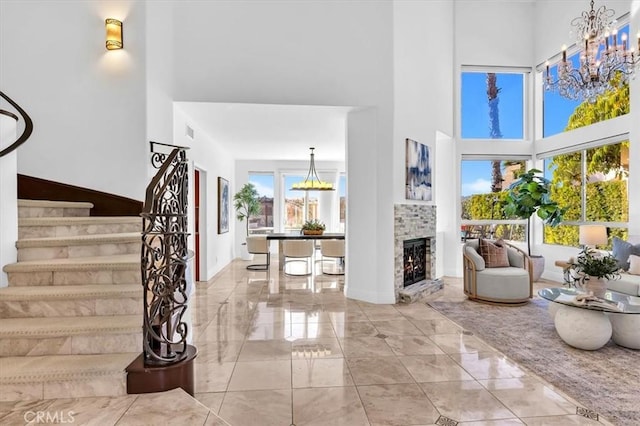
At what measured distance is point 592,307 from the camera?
322 centimetres

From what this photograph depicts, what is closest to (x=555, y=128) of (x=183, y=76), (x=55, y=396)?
(x=183, y=76)

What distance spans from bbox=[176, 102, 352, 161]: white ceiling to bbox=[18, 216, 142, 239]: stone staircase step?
6.86ft

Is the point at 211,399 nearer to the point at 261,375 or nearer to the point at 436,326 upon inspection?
the point at 261,375

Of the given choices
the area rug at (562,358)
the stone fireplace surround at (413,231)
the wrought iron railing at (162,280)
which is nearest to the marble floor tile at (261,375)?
the wrought iron railing at (162,280)

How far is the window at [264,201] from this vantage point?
10.0 m

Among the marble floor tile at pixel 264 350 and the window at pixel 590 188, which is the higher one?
the window at pixel 590 188

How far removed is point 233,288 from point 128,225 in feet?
9.00

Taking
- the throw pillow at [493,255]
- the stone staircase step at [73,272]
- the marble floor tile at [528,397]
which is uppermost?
the stone staircase step at [73,272]

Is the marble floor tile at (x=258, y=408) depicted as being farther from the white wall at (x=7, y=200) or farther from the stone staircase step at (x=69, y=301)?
the white wall at (x=7, y=200)

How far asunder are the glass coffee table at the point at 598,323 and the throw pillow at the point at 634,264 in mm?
1354

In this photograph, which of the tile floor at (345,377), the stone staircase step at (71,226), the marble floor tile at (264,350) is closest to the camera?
the tile floor at (345,377)

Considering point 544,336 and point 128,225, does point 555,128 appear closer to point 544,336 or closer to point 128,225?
point 544,336

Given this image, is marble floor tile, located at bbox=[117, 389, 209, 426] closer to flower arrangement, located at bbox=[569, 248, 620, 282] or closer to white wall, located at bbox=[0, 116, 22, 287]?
white wall, located at bbox=[0, 116, 22, 287]

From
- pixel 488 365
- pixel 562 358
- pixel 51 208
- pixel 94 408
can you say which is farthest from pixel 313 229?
pixel 94 408
